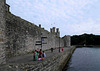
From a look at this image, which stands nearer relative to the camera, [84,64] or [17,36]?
[17,36]

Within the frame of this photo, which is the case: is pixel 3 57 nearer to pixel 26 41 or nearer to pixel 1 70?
pixel 1 70

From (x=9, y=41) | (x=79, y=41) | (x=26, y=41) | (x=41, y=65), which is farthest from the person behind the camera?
(x=79, y=41)

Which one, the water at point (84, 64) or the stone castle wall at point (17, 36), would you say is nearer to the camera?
the stone castle wall at point (17, 36)

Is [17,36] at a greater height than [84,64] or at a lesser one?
greater

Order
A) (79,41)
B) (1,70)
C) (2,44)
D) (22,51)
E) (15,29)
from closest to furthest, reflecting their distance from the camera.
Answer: (1,70) → (2,44) → (15,29) → (22,51) → (79,41)

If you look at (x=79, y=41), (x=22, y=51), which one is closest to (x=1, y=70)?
(x=22, y=51)

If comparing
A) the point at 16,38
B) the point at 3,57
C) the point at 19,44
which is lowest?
the point at 3,57

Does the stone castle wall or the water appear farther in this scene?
the water

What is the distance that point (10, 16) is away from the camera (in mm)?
8828

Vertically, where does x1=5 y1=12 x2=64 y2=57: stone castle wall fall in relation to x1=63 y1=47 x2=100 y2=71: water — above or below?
above

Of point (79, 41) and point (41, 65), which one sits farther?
point (79, 41)

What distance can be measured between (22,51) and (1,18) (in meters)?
5.64

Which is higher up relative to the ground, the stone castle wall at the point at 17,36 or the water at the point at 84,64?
the stone castle wall at the point at 17,36

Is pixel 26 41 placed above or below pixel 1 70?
above
